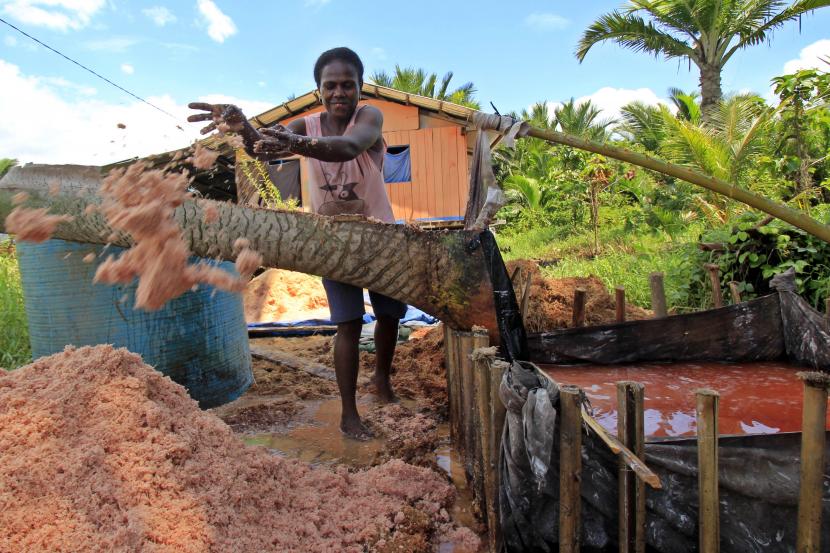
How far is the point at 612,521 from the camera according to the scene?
1.60m

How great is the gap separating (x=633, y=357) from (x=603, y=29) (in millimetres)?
10113

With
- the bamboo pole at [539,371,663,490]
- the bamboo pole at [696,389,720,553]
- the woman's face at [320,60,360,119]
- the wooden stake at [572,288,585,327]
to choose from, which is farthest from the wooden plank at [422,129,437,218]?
the bamboo pole at [696,389,720,553]

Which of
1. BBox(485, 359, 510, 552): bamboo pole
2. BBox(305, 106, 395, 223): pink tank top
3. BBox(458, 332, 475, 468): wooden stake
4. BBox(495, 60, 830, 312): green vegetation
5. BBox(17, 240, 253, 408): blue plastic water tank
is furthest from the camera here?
BBox(495, 60, 830, 312): green vegetation

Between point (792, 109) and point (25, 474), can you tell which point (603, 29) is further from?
point (25, 474)

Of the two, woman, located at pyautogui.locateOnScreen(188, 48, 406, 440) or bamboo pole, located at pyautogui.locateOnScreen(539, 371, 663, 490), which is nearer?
bamboo pole, located at pyautogui.locateOnScreen(539, 371, 663, 490)

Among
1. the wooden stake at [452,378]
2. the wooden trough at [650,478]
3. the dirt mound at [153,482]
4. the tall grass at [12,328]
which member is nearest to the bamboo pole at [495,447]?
the wooden trough at [650,478]

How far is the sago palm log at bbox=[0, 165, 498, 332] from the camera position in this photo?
2.56m

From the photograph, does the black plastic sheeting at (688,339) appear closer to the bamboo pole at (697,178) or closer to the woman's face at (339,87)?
the bamboo pole at (697,178)

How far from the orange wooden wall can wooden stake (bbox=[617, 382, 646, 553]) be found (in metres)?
7.91

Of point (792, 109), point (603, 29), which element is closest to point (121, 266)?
point (792, 109)

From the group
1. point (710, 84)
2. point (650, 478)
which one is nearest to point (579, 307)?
point (650, 478)

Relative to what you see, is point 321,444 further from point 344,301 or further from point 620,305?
point 620,305

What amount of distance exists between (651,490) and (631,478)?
0.24 feet

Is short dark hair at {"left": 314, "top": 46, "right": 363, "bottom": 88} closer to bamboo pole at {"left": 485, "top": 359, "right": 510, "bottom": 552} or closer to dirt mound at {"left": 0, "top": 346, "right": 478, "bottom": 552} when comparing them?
dirt mound at {"left": 0, "top": 346, "right": 478, "bottom": 552}
